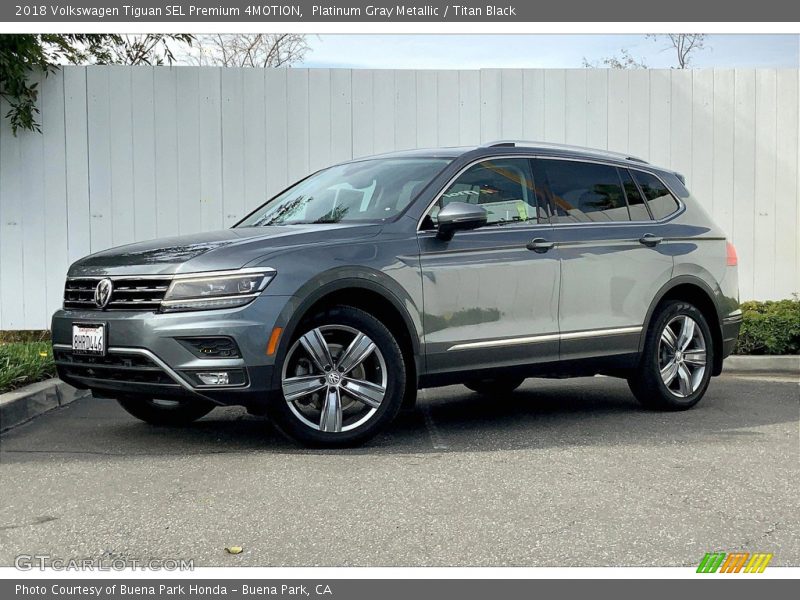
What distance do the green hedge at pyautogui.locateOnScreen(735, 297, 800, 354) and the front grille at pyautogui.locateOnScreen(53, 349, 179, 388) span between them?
22.0 feet

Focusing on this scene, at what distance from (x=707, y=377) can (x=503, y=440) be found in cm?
222

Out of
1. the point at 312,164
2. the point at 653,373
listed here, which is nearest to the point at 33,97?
the point at 312,164

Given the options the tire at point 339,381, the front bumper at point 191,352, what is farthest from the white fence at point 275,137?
the front bumper at point 191,352

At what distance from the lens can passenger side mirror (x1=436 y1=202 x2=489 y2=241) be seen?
6164mm

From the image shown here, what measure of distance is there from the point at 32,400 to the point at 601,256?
4127mm

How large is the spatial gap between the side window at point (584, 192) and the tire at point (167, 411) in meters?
2.74

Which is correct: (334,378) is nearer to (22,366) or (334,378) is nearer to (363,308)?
(363,308)

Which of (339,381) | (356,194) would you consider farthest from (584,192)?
(339,381)

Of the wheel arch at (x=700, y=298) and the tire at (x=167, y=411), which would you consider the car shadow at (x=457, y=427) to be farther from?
the wheel arch at (x=700, y=298)

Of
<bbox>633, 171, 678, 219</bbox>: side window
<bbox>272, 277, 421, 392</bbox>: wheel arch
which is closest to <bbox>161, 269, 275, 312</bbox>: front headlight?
<bbox>272, 277, 421, 392</bbox>: wheel arch

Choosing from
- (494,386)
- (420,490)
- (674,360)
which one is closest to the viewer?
(420,490)

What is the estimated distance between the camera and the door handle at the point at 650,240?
7434 mm

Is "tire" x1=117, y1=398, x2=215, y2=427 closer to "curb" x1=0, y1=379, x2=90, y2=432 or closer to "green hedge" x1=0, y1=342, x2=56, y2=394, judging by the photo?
"curb" x1=0, y1=379, x2=90, y2=432

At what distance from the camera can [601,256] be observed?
7117 mm
